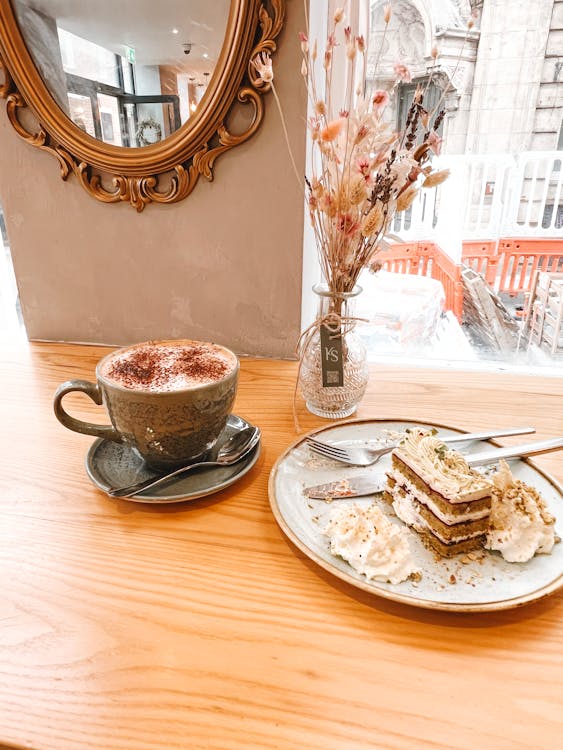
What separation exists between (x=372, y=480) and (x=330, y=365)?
24 centimetres

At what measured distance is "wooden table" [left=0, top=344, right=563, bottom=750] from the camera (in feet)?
1.31

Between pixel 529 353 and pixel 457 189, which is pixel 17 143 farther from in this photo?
pixel 529 353

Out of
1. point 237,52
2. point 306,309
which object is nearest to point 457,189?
point 306,309

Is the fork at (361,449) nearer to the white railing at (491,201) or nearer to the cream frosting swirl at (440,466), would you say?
the cream frosting swirl at (440,466)

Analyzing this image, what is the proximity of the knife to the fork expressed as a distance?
0.03 meters

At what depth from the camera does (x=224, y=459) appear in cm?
70

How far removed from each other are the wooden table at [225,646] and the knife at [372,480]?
8cm

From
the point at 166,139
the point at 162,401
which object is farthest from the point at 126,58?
the point at 162,401

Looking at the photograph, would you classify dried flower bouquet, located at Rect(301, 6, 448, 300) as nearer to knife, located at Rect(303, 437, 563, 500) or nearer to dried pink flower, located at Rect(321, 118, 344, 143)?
dried pink flower, located at Rect(321, 118, 344, 143)

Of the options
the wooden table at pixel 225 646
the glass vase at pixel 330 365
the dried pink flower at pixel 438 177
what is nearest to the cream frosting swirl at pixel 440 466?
the wooden table at pixel 225 646

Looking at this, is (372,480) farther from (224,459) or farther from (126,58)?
(126,58)

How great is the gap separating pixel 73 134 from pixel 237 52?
379 millimetres

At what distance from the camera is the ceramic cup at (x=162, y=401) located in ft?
1.99

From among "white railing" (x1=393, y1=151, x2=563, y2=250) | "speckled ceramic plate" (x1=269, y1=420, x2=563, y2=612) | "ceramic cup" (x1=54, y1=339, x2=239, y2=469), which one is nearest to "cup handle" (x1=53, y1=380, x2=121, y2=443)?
"ceramic cup" (x1=54, y1=339, x2=239, y2=469)
